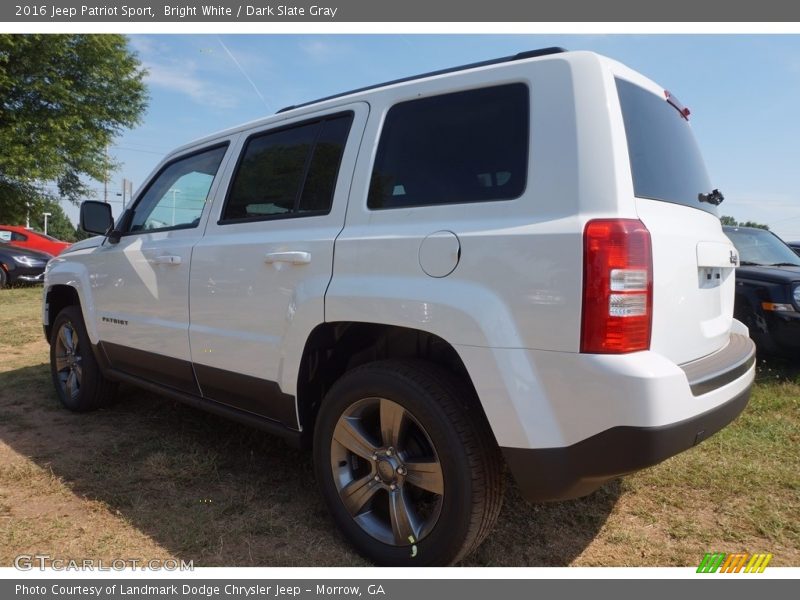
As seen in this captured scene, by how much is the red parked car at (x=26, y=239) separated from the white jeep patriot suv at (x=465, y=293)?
47.0 feet

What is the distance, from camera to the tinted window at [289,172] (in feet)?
8.68

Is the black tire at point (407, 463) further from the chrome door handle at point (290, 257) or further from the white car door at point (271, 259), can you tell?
the chrome door handle at point (290, 257)

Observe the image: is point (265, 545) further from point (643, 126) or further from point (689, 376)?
point (643, 126)

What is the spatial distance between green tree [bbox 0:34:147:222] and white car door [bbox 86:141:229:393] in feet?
57.1

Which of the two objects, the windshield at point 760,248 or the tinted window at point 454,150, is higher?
the tinted window at point 454,150

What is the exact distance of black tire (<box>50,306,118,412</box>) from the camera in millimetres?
4270

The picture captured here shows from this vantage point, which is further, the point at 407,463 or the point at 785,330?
the point at 785,330

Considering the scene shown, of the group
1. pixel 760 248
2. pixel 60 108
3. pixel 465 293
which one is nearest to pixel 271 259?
pixel 465 293

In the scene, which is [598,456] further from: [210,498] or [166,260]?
[166,260]

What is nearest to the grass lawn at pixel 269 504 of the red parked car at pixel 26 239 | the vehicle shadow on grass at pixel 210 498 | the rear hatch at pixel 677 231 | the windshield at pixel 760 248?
the vehicle shadow on grass at pixel 210 498

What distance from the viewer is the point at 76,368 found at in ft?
14.5

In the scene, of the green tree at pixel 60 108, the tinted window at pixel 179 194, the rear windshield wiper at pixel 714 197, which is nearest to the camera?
the rear windshield wiper at pixel 714 197

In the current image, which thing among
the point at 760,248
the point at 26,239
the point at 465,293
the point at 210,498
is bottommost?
the point at 210,498

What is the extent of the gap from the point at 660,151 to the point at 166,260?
2668 millimetres
